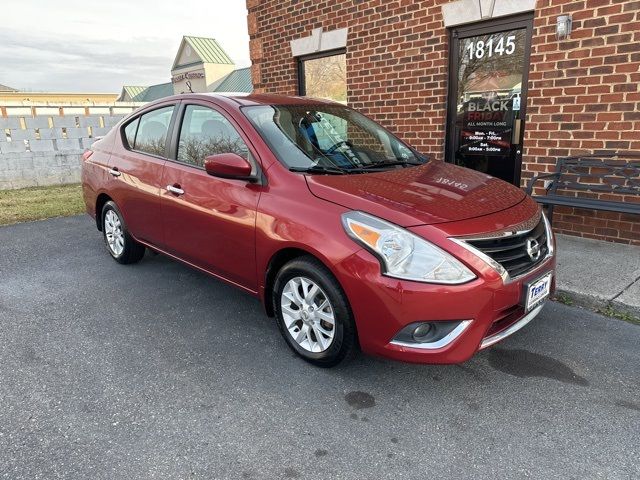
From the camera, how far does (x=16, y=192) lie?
31.2 feet

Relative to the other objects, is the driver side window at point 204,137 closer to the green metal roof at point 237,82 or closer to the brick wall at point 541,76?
the brick wall at point 541,76

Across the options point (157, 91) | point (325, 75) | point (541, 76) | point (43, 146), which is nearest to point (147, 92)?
point (157, 91)

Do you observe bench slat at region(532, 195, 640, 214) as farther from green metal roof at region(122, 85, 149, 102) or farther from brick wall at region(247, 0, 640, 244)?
green metal roof at region(122, 85, 149, 102)

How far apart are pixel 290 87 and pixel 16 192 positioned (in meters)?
5.85

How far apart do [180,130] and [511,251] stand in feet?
8.69

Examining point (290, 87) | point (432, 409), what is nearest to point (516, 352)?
point (432, 409)

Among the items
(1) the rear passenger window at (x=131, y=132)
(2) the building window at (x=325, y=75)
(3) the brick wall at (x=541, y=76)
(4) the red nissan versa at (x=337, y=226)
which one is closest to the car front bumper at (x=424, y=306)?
(4) the red nissan versa at (x=337, y=226)

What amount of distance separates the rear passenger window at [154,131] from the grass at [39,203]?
3.93 m

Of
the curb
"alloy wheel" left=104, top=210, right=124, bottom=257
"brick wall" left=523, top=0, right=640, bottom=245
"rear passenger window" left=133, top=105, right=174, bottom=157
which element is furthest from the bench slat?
"alloy wheel" left=104, top=210, right=124, bottom=257

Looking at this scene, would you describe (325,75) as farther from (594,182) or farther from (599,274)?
(599,274)

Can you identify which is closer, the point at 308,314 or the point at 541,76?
the point at 308,314

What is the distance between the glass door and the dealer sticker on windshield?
3.05m

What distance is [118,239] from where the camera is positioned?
15.8 ft

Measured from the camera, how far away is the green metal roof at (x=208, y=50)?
41469 millimetres
